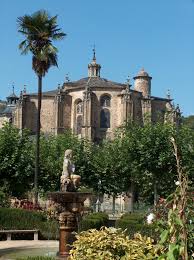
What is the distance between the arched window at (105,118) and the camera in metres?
73.1

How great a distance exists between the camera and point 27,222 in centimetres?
2152

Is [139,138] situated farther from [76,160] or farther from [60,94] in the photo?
[60,94]

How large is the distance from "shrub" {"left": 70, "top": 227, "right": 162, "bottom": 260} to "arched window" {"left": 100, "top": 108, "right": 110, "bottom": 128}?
65605 millimetres

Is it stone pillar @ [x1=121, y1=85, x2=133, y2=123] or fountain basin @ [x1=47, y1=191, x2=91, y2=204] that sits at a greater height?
stone pillar @ [x1=121, y1=85, x2=133, y2=123]

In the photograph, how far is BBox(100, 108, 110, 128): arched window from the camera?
7306cm

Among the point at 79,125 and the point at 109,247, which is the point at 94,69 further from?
the point at 109,247

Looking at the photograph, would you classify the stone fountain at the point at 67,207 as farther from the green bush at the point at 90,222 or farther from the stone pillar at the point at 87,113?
the stone pillar at the point at 87,113

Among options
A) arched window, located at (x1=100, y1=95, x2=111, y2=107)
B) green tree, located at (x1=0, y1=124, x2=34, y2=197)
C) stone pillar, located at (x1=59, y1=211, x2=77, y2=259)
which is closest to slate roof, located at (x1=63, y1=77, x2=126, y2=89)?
arched window, located at (x1=100, y1=95, x2=111, y2=107)

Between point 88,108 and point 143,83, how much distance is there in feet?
44.0

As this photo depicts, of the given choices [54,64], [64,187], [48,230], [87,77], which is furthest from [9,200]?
[87,77]

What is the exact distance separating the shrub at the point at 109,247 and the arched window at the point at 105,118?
6561 centimetres

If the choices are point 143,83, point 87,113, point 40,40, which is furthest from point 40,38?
point 143,83

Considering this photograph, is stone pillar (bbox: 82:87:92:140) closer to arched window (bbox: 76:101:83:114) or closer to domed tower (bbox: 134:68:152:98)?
arched window (bbox: 76:101:83:114)

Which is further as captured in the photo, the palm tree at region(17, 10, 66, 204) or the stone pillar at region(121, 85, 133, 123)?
the stone pillar at region(121, 85, 133, 123)
